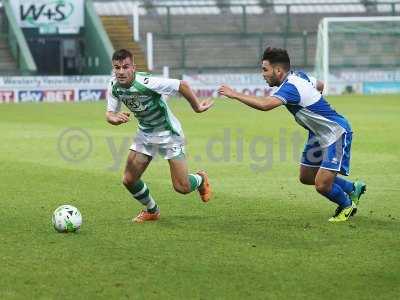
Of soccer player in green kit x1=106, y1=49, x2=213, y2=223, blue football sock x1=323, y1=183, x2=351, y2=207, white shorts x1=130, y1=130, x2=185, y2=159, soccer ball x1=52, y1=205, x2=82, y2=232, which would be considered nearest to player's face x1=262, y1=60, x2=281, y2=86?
soccer player in green kit x1=106, y1=49, x2=213, y2=223

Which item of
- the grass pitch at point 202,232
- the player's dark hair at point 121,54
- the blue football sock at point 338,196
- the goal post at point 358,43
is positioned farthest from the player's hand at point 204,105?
the goal post at point 358,43

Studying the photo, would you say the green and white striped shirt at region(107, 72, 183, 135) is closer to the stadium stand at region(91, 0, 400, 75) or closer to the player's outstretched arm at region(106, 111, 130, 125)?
the player's outstretched arm at region(106, 111, 130, 125)

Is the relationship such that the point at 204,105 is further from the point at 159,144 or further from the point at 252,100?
the point at 252,100

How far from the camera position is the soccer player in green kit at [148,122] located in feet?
32.7

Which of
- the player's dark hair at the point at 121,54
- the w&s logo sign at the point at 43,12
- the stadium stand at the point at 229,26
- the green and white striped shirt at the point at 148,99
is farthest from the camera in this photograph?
the stadium stand at the point at 229,26

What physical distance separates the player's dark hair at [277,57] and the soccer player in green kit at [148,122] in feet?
2.48

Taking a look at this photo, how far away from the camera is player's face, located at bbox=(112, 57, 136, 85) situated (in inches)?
386

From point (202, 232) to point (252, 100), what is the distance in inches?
53.4

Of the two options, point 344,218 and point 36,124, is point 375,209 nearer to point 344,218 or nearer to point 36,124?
point 344,218

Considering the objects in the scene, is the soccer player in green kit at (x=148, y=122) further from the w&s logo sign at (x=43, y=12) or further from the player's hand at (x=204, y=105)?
the w&s logo sign at (x=43, y=12)

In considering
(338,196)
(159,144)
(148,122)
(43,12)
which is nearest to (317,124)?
(338,196)

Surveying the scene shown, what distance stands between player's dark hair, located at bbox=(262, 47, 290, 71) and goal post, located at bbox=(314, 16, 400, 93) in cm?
3102

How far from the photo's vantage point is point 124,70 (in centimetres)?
980

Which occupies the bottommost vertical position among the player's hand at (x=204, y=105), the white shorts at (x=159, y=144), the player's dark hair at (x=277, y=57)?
the white shorts at (x=159, y=144)
